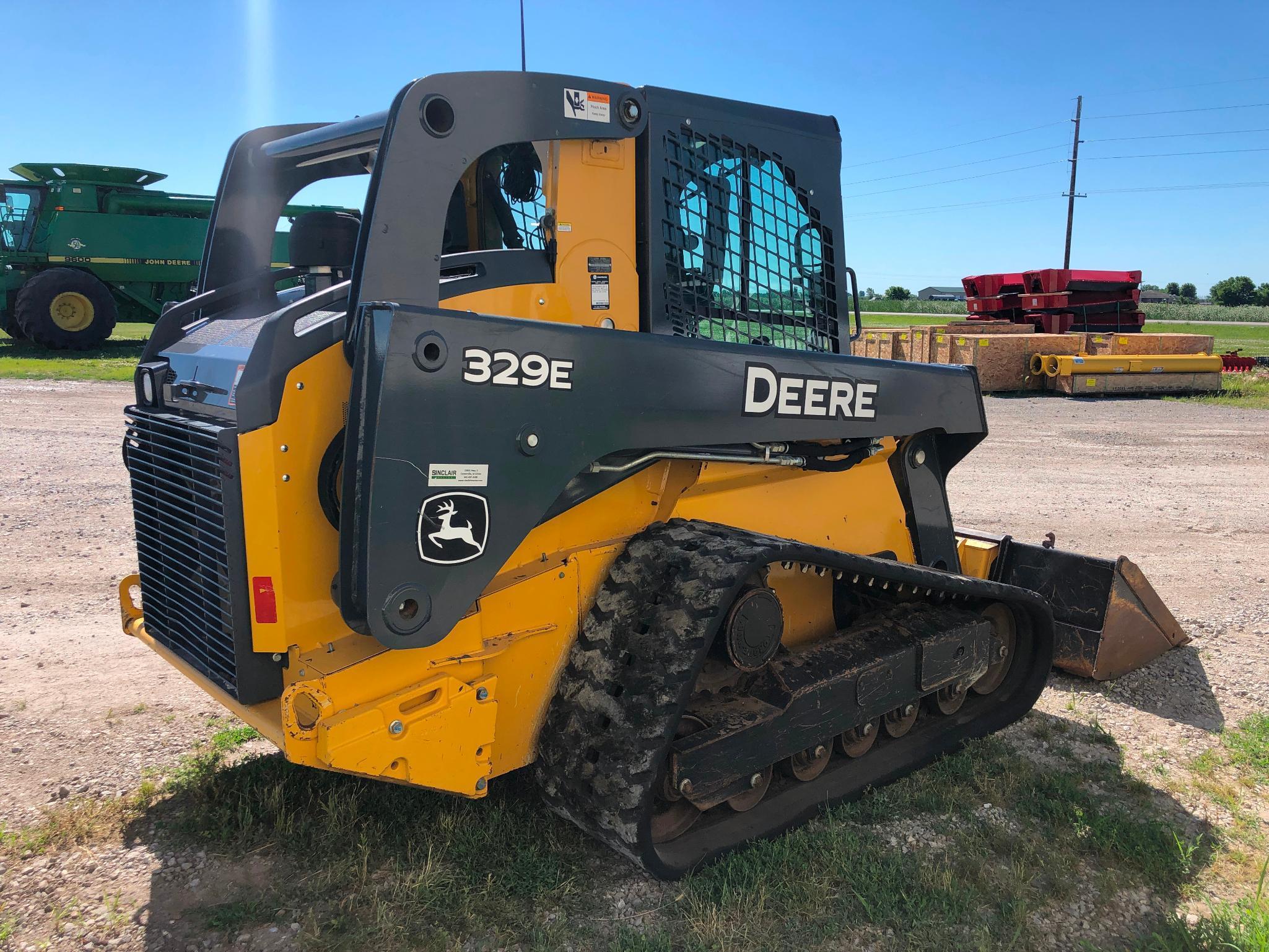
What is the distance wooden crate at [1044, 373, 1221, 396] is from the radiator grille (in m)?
17.3

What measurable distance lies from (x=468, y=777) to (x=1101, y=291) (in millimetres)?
23955

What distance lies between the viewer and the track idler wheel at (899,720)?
163 inches

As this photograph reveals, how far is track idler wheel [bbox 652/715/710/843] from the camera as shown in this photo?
3.32 m

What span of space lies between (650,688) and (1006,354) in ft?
56.0

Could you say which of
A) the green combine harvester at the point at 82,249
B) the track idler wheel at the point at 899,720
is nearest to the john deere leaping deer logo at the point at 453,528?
the track idler wheel at the point at 899,720

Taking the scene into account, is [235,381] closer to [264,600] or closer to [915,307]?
[264,600]

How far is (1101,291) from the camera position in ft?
76.3

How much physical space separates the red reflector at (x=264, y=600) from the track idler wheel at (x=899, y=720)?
2534mm

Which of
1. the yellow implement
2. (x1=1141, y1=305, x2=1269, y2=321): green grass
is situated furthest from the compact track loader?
(x1=1141, y1=305, x2=1269, y2=321): green grass

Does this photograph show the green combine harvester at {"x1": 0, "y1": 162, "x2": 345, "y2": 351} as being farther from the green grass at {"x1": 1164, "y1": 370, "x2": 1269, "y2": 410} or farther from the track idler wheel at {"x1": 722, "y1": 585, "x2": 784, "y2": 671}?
the track idler wheel at {"x1": 722, "y1": 585, "x2": 784, "y2": 671}

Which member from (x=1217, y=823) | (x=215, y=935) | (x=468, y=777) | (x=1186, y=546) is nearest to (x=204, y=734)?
(x=215, y=935)

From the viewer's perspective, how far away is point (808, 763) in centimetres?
380

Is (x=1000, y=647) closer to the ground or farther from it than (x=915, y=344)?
closer to the ground

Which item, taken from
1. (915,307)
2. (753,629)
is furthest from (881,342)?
(915,307)
